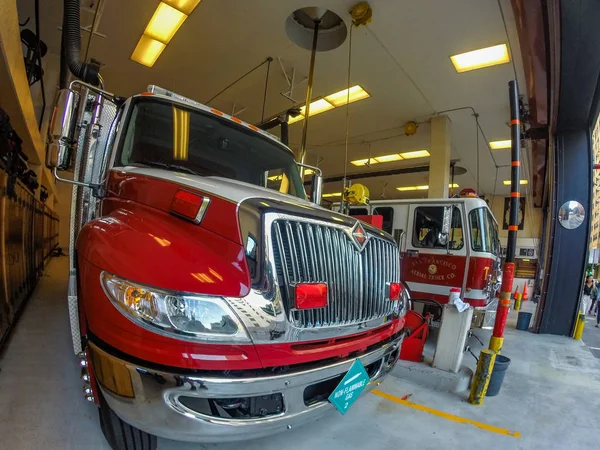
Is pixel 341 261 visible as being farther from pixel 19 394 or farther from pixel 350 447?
pixel 19 394

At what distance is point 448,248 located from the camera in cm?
489

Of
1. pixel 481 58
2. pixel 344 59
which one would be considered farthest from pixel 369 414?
pixel 481 58

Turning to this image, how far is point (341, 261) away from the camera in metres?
1.71

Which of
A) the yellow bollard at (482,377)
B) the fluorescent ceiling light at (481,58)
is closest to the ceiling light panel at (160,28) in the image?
the fluorescent ceiling light at (481,58)

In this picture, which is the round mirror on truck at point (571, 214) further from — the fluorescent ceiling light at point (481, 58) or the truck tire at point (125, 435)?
the truck tire at point (125, 435)

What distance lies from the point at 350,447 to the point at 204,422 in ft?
3.97

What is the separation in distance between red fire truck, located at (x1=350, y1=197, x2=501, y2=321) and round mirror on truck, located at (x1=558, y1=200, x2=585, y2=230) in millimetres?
2101

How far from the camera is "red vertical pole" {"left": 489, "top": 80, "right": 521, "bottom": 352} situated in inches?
120

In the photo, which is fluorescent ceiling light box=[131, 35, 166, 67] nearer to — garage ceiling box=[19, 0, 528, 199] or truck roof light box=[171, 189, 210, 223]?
garage ceiling box=[19, 0, 528, 199]

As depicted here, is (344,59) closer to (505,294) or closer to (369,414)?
(505,294)

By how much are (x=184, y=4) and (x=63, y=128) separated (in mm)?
4538

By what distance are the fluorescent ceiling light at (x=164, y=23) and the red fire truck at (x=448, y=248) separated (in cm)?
482

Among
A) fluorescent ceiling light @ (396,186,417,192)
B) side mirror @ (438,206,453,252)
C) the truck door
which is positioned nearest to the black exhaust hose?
side mirror @ (438,206,453,252)

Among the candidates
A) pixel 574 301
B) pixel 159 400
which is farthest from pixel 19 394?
pixel 574 301
